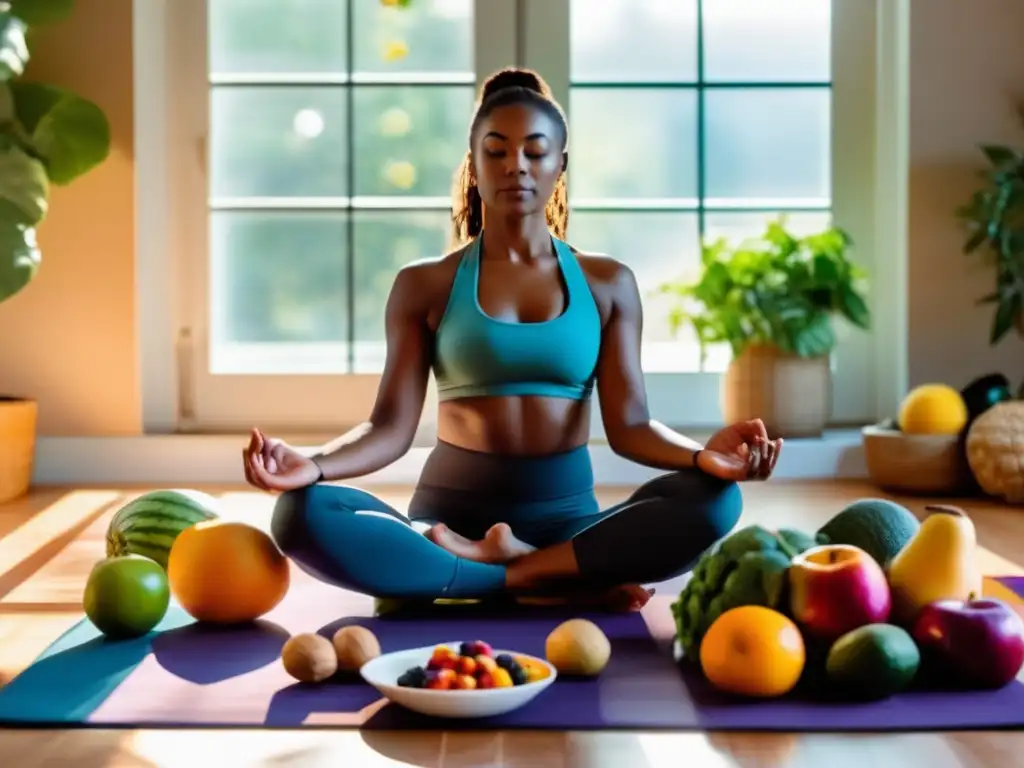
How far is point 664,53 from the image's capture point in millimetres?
3943

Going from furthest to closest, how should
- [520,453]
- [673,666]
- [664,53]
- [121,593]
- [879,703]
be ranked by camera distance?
[664,53] < [520,453] < [121,593] < [673,666] < [879,703]

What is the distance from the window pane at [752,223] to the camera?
3.98m

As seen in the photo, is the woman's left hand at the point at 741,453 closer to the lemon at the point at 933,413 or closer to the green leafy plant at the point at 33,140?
the lemon at the point at 933,413

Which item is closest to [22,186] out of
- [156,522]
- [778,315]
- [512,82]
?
[156,522]

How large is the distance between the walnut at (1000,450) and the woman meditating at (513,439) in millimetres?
1335

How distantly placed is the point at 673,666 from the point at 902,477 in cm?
181

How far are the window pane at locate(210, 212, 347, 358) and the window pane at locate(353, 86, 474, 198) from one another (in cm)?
16

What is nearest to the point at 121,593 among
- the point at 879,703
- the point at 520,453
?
the point at 520,453

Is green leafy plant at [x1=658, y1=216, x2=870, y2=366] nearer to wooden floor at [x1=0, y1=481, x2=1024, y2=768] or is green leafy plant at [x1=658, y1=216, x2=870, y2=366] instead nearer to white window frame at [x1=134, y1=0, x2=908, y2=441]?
white window frame at [x1=134, y1=0, x2=908, y2=441]

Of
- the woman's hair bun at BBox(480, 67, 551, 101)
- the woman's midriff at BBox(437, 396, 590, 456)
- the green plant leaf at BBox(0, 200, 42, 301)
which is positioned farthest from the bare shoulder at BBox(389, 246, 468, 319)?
the green plant leaf at BBox(0, 200, 42, 301)

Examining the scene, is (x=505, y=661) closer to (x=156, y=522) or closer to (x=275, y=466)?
(x=275, y=466)

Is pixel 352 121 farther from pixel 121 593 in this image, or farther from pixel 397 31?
pixel 121 593

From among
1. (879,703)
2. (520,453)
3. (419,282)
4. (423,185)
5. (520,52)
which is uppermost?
(520,52)

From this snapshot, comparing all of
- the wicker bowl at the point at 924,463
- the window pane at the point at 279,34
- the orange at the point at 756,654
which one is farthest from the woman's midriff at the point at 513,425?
the window pane at the point at 279,34
